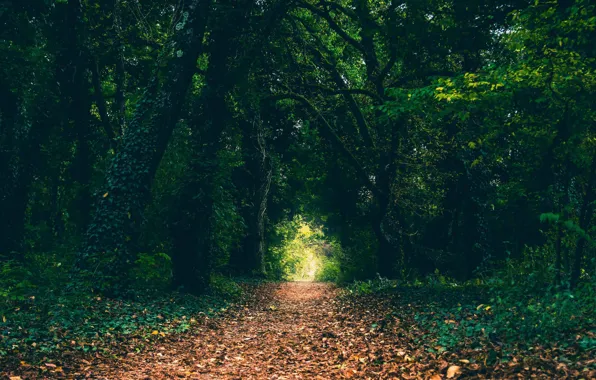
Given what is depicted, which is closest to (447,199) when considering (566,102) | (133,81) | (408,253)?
(408,253)

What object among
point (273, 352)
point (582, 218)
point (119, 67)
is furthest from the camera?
point (119, 67)

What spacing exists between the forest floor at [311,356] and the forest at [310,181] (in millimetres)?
47

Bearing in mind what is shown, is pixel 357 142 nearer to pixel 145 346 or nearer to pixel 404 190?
pixel 404 190

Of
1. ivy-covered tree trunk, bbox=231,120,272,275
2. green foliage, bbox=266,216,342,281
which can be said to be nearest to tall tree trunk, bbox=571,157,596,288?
green foliage, bbox=266,216,342,281

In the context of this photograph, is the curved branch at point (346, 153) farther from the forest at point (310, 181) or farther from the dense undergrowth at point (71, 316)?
the dense undergrowth at point (71, 316)

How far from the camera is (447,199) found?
16.8 meters

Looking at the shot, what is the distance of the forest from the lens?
6199mm

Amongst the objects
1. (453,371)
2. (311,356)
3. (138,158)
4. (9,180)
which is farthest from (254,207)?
(453,371)

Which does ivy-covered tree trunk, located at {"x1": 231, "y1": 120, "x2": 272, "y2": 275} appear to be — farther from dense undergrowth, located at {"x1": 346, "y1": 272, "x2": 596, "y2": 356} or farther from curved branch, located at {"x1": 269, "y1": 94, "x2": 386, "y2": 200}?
dense undergrowth, located at {"x1": 346, "y1": 272, "x2": 596, "y2": 356}

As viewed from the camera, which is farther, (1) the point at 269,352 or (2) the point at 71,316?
(1) the point at 269,352

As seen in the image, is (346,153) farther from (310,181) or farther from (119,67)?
(119,67)

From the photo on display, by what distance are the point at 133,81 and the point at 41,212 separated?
20.3ft

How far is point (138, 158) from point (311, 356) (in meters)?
5.73

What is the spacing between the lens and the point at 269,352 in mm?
7383
